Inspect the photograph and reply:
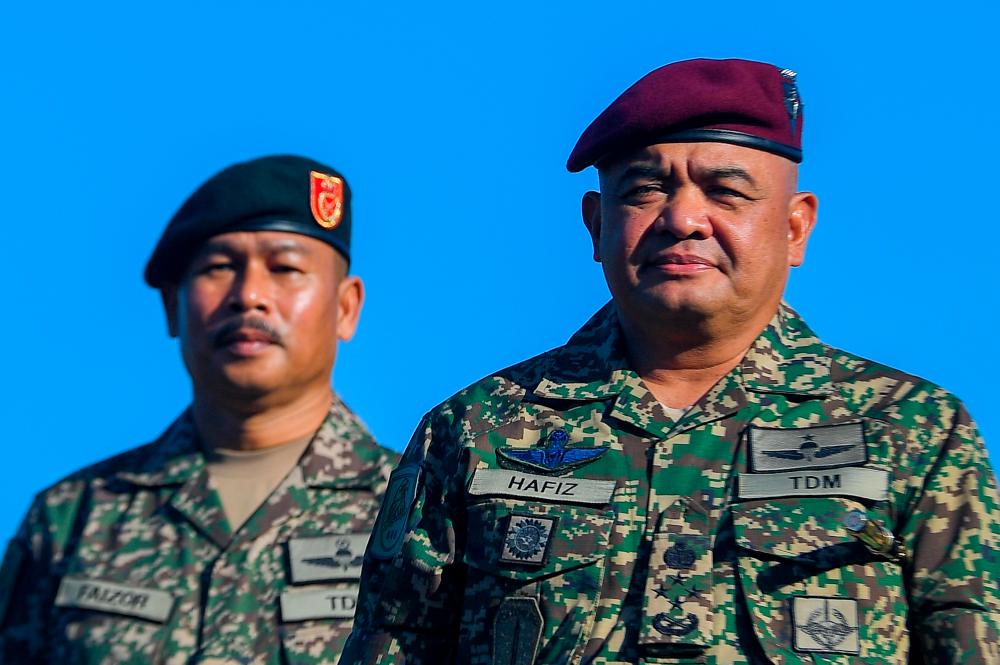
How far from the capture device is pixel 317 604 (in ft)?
29.7

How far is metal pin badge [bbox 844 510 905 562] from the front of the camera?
19.4 feet

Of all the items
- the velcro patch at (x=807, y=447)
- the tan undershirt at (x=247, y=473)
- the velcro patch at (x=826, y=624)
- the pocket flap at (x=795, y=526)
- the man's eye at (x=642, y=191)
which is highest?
the tan undershirt at (x=247, y=473)

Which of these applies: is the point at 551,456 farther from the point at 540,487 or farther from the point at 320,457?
the point at 320,457

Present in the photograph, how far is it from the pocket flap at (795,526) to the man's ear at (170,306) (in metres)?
4.70

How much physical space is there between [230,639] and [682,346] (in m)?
3.21

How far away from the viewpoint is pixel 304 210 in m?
9.93

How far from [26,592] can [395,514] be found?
11.4 ft

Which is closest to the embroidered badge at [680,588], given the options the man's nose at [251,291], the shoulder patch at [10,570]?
the man's nose at [251,291]

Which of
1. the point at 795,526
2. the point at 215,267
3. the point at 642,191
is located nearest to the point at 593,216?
the point at 642,191

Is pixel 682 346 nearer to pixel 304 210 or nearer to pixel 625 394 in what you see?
pixel 625 394

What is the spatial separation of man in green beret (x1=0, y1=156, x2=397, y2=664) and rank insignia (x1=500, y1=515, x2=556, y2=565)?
285cm

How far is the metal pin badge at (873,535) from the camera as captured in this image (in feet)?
19.4

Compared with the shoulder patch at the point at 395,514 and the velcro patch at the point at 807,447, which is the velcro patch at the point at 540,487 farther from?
the velcro patch at the point at 807,447

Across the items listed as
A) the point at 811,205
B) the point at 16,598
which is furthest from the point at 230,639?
the point at 811,205
